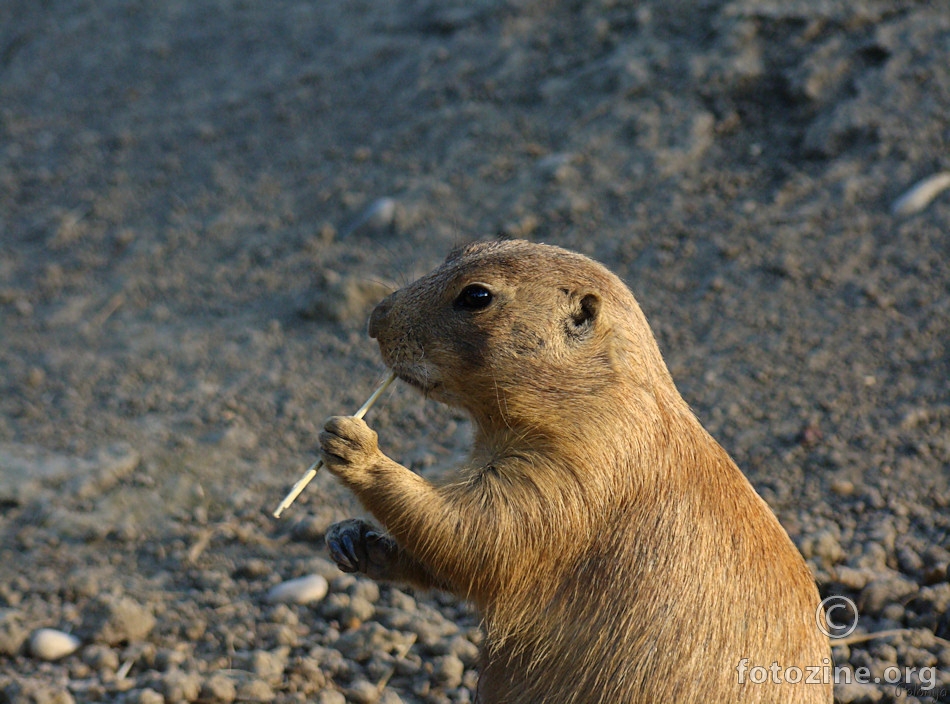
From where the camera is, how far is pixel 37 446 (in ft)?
16.6

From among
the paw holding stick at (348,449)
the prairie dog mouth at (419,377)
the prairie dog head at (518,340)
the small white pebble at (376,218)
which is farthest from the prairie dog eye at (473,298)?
the small white pebble at (376,218)

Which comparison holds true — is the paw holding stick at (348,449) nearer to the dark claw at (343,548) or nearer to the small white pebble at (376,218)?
the dark claw at (343,548)

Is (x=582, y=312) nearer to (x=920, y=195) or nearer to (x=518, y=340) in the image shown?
(x=518, y=340)

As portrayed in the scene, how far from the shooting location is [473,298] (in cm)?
323

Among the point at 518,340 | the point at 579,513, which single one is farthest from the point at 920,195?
the point at 579,513

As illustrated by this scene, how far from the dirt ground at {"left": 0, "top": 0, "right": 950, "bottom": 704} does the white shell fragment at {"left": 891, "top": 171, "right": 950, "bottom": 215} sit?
27mm

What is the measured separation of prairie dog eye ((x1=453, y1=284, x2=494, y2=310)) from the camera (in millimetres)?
3213

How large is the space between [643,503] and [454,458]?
199cm

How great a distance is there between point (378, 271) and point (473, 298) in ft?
9.78

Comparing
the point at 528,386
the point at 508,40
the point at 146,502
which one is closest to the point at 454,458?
the point at 146,502

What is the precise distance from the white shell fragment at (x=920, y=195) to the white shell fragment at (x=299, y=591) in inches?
147

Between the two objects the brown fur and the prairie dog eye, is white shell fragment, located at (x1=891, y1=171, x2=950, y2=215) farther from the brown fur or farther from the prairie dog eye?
the prairie dog eye

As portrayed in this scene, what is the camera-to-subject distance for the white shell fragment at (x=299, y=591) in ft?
13.7

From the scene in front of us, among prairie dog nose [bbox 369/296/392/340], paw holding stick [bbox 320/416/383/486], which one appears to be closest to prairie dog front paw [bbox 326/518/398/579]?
paw holding stick [bbox 320/416/383/486]
